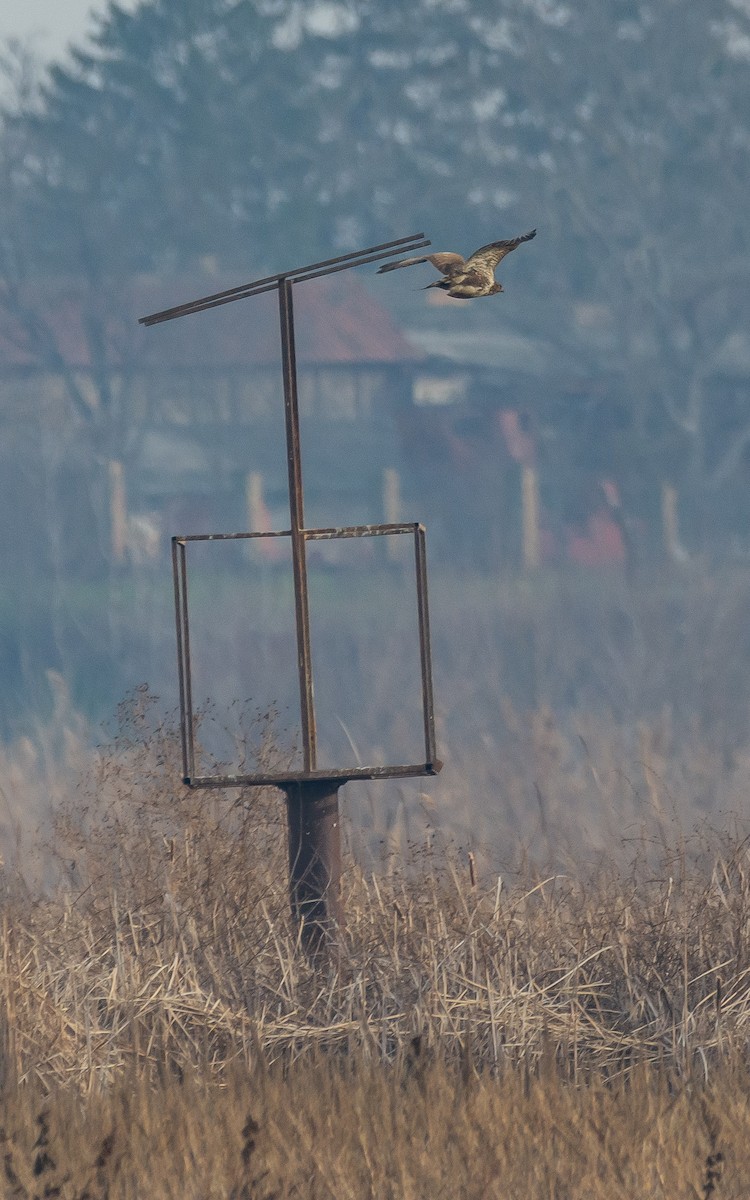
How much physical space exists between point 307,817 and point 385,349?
28346mm

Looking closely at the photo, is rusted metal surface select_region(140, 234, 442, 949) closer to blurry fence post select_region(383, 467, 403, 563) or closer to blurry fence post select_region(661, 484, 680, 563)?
blurry fence post select_region(661, 484, 680, 563)

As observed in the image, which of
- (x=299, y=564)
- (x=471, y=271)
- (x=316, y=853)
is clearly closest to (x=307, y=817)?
(x=316, y=853)

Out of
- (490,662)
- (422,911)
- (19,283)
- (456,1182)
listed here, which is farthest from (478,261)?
(19,283)

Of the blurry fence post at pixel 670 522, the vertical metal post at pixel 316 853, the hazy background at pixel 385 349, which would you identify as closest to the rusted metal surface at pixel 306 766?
the vertical metal post at pixel 316 853

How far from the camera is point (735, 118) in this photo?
105 ft

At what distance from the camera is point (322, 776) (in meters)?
6.89

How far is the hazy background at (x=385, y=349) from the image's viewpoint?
105ft

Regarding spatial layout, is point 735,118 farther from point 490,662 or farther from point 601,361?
point 490,662

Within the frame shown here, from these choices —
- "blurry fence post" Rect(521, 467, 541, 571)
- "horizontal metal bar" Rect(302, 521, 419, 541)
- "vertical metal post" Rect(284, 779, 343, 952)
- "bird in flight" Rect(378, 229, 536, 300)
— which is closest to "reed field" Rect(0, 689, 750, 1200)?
"vertical metal post" Rect(284, 779, 343, 952)

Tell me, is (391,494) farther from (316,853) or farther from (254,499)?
(316,853)

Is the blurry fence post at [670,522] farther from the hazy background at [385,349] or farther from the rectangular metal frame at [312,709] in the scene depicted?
the rectangular metal frame at [312,709]

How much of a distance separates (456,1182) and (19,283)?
97.0 ft

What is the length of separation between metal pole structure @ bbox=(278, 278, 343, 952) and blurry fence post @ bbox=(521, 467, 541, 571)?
27286 mm

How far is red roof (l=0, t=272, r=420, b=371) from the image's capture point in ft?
108
